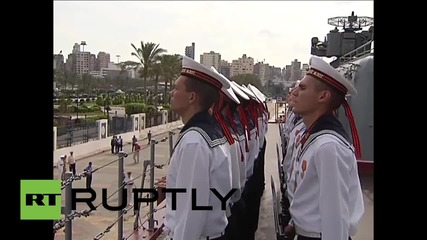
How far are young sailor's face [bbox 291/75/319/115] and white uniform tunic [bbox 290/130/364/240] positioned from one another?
15cm

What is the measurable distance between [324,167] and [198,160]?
49cm

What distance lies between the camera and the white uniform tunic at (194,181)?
1921mm

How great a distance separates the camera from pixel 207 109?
7.13 ft

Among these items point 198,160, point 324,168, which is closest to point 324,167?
point 324,168

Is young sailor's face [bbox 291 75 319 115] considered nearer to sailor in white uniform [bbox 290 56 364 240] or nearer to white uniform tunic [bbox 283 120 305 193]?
sailor in white uniform [bbox 290 56 364 240]

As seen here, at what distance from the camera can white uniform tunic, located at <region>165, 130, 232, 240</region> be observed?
75.6 inches

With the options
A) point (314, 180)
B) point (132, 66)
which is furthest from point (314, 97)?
point (132, 66)

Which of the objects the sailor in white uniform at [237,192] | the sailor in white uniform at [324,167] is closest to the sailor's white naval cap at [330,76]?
the sailor in white uniform at [324,167]

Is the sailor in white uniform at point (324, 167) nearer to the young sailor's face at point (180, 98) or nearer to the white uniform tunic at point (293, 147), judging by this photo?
the white uniform tunic at point (293, 147)
